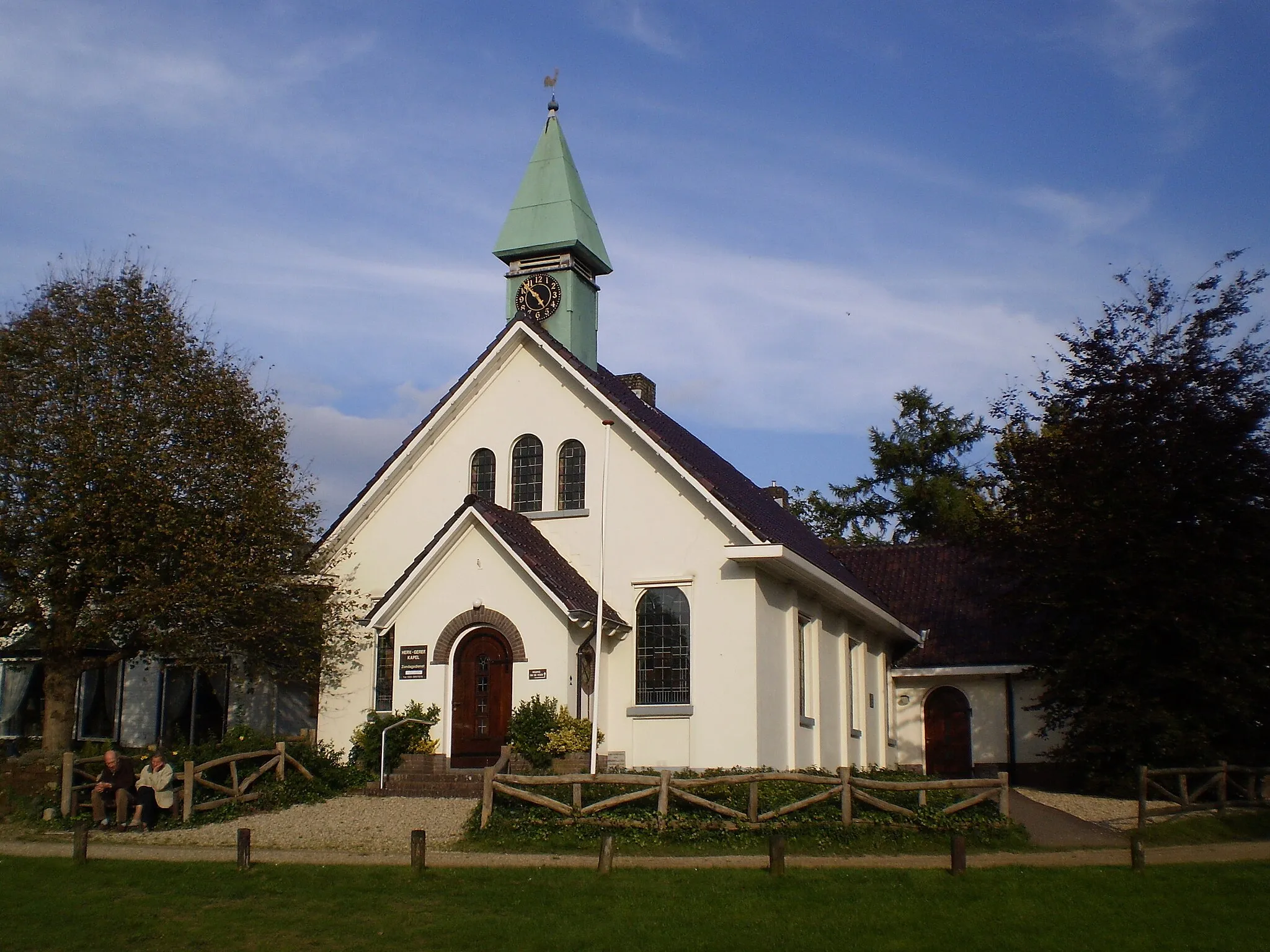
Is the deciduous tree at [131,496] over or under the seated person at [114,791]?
over

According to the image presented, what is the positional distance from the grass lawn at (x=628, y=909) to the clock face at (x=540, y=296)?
47.9 ft

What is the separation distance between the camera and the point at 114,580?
2083 centimetres

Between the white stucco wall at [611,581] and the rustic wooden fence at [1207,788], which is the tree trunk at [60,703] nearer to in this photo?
the white stucco wall at [611,581]

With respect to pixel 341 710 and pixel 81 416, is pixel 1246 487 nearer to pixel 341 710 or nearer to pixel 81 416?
pixel 341 710

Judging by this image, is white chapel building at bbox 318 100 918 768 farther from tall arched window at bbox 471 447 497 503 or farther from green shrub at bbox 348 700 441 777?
green shrub at bbox 348 700 441 777

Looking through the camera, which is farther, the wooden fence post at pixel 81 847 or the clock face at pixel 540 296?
the clock face at pixel 540 296

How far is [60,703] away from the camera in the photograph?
21.5m

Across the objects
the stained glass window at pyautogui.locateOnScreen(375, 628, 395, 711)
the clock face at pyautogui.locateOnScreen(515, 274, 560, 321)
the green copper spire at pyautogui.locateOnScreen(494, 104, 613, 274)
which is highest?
the green copper spire at pyautogui.locateOnScreen(494, 104, 613, 274)

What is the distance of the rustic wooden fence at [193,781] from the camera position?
17828 mm

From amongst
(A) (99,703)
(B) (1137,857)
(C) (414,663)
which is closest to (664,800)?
(B) (1137,857)

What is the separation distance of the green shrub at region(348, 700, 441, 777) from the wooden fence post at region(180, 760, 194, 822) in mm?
3743

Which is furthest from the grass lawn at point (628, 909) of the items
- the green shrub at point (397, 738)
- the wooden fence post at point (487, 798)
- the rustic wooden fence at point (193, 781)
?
the green shrub at point (397, 738)

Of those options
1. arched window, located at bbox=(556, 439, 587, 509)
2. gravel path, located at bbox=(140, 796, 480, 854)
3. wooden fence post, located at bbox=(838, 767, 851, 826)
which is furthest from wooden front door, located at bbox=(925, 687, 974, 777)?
wooden fence post, located at bbox=(838, 767, 851, 826)

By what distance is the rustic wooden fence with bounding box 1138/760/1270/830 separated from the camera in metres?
19.6
